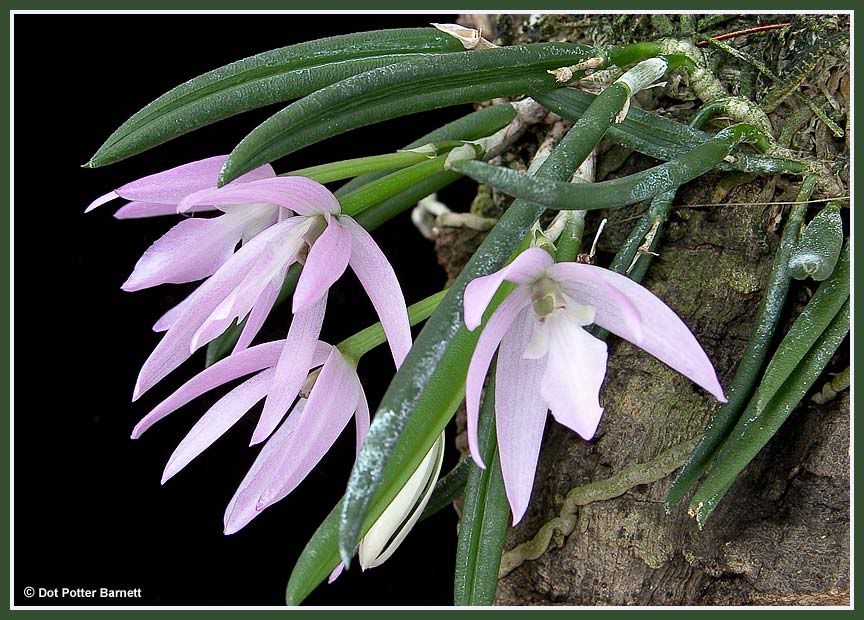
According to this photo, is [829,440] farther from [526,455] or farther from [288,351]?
[288,351]

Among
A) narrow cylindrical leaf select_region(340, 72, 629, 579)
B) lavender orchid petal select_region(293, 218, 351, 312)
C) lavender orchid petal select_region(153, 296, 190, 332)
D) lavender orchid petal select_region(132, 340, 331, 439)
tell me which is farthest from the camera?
lavender orchid petal select_region(153, 296, 190, 332)

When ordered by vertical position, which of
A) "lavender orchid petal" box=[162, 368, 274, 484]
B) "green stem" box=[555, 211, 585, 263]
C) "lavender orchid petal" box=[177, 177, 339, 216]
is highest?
"lavender orchid petal" box=[177, 177, 339, 216]

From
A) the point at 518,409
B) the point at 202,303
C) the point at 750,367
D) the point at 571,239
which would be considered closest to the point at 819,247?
the point at 750,367

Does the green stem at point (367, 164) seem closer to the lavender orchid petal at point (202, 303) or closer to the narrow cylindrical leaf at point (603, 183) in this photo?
the lavender orchid petal at point (202, 303)

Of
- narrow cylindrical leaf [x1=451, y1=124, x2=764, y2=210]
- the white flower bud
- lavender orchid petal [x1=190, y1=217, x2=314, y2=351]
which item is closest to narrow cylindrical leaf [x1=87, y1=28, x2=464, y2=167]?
lavender orchid petal [x1=190, y1=217, x2=314, y2=351]

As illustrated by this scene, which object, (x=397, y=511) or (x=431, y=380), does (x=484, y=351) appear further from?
(x=397, y=511)

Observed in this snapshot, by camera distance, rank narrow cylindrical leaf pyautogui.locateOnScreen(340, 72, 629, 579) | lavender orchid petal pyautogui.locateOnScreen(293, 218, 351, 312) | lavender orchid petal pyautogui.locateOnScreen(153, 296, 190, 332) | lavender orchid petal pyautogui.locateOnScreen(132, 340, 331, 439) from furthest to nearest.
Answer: lavender orchid petal pyautogui.locateOnScreen(153, 296, 190, 332)
lavender orchid petal pyautogui.locateOnScreen(132, 340, 331, 439)
lavender orchid petal pyautogui.locateOnScreen(293, 218, 351, 312)
narrow cylindrical leaf pyautogui.locateOnScreen(340, 72, 629, 579)

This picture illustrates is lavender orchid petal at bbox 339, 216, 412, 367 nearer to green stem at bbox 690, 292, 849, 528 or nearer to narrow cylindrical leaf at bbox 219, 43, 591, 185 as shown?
narrow cylindrical leaf at bbox 219, 43, 591, 185

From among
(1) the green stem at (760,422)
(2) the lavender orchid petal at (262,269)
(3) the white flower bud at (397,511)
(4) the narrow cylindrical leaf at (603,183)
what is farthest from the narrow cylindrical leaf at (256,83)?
(1) the green stem at (760,422)
